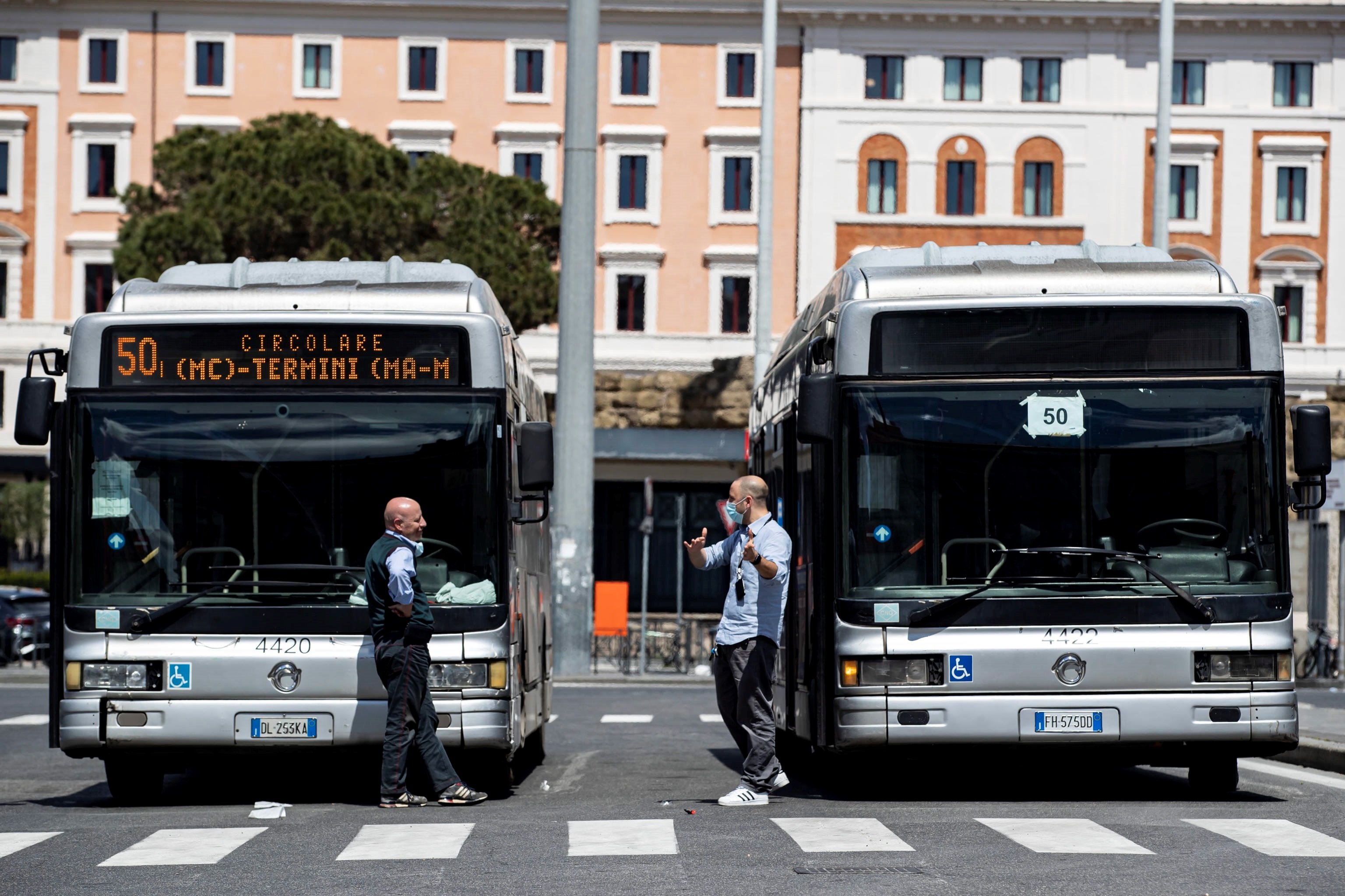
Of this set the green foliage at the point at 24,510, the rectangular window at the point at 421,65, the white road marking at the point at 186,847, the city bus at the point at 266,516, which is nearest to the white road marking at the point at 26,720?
the city bus at the point at 266,516

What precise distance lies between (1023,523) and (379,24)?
5239 cm

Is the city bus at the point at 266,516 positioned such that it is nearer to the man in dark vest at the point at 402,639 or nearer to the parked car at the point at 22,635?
the man in dark vest at the point at 402,639

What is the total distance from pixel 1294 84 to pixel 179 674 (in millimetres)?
55219

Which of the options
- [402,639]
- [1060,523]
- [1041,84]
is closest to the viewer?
[402,639]

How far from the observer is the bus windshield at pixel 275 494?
10.6 meters

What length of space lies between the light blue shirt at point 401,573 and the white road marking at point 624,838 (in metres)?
1.41

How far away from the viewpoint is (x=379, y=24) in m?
60.4

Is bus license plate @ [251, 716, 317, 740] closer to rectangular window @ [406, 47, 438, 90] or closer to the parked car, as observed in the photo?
the parked car

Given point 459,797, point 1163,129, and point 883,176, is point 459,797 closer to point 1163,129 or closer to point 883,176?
point 1163,129

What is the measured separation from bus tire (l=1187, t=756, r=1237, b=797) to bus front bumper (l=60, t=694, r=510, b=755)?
3.81 meters

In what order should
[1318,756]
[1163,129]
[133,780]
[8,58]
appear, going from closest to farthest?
1. [133,780]
2. [1318,756]
3. [1163,129]
4. [8,58]

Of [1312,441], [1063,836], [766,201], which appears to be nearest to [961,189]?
[766,201]

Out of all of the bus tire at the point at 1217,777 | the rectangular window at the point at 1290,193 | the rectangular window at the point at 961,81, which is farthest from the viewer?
the rectangular window at the point at 1290,193

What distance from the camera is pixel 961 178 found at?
60531 mm
